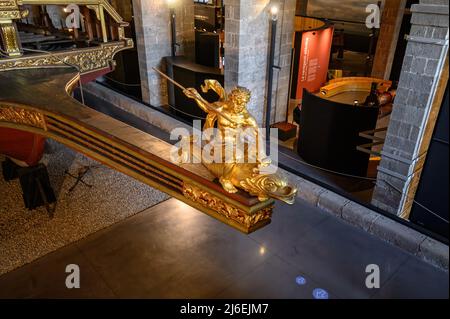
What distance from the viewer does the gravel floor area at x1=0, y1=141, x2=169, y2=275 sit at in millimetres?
5133

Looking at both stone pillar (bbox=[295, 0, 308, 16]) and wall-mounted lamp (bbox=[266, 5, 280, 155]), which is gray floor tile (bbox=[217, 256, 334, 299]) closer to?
wall-mounted lamp (bbox=[266, 5, 280, 155])

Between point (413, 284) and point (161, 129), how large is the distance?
5980 millimetres

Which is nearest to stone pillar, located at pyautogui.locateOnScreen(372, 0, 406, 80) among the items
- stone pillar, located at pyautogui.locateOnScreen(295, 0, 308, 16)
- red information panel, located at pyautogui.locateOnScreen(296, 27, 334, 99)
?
red information panel, located at pyautogui.locateOnScreen(296, 27, 334, 99)

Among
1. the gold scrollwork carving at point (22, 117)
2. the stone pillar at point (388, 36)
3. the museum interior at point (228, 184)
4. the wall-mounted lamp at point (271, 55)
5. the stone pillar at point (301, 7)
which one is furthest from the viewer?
the stone pillar at point (301, 7)

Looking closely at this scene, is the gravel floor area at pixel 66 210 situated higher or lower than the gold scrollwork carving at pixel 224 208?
lower

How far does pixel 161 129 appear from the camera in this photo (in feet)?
28.2

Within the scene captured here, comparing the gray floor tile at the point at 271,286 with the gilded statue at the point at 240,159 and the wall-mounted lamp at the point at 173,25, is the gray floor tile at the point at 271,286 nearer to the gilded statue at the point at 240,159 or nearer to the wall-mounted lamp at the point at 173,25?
the gilded statue at the point at 240,159

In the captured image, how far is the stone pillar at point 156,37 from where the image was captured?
8477 millimetres

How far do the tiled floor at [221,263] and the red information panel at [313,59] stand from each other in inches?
194

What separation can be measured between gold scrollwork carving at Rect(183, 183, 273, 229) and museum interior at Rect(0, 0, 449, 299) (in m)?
0.01


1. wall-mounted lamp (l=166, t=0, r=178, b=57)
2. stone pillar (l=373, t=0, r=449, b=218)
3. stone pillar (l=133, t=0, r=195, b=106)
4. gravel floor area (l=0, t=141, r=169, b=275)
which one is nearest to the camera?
stone pillar (l=373, t=0, r=449, b=218)

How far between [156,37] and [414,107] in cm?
623

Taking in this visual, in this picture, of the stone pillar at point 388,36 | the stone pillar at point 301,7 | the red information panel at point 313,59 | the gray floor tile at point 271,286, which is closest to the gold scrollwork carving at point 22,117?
the gray floor tile at point 271,286
